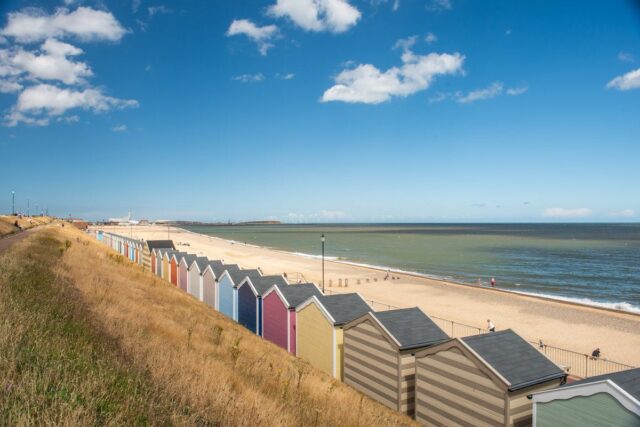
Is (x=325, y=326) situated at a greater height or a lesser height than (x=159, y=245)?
lesser

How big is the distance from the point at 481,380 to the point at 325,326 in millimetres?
6412

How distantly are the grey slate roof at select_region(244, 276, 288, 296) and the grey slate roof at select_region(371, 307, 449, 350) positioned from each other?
7796mm

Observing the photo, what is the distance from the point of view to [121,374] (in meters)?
5.98

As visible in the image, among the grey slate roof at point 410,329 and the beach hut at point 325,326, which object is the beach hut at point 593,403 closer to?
the grey slate roof at point 410,329

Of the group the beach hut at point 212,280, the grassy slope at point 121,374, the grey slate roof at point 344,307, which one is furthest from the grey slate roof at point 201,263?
the grassy slope at point 121,374

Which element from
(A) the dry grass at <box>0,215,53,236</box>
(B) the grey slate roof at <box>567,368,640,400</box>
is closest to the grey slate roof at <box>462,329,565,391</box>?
(B) the grey slate roof at <box>567,368,640,400</box>

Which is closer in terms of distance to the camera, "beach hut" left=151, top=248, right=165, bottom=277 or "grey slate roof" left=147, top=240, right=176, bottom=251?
"beach hut" left=151, top=248, right=165, bottom=277

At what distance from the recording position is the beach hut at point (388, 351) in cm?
1220

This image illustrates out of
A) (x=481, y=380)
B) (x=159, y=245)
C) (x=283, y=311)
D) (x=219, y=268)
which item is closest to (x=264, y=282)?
(x=283, y=311)

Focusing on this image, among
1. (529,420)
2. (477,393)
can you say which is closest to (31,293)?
(477,393)

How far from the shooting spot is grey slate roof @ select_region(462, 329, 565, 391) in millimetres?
9680

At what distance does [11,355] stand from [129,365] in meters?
1.92

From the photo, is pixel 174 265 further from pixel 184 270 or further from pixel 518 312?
pixel 518 312

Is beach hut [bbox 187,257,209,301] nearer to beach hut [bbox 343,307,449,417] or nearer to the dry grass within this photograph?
beach hut [bbox 343,307,449,417]
